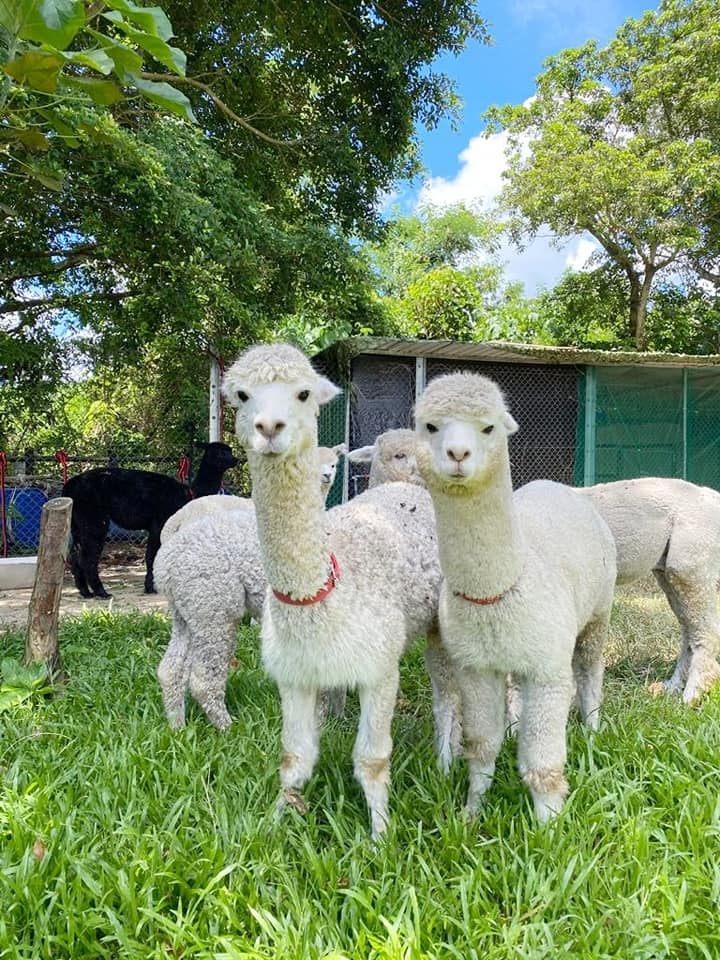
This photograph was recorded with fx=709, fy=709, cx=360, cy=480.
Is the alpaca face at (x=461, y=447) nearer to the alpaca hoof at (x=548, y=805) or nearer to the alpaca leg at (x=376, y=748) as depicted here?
the alpaca leg at (x=376, y=748)

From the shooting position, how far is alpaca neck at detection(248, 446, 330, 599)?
2152 millimetres

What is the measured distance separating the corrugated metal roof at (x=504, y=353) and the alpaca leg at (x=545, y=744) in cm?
592

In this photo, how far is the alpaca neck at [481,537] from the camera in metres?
2.15

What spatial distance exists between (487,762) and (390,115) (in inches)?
314

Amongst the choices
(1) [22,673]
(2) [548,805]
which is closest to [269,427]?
(2) [548,805]

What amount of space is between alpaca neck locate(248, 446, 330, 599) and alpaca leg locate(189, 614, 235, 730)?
42.7 inches

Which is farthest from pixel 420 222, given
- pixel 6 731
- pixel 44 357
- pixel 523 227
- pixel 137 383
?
pixel 6 731

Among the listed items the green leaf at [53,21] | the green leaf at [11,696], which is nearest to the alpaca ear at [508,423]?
the green leaf at [53,21]

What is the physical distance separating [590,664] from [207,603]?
5.72 ft

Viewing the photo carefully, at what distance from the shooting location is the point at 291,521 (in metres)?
2.19

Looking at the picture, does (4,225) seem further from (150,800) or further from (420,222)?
(420,222)

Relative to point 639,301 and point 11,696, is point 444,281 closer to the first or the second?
point 639,301

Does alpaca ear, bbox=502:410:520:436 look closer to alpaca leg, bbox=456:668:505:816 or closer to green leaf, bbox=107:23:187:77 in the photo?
alpaca leg, bbox=456:668:505:816

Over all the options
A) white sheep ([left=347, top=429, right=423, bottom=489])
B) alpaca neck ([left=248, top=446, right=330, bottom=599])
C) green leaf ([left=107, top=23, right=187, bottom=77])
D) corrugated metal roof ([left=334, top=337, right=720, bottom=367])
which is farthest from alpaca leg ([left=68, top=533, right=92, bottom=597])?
green leaf ([left=107, top=23, right=187, bottom=77])
